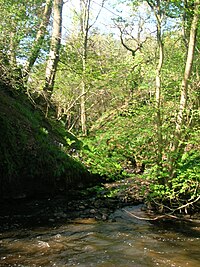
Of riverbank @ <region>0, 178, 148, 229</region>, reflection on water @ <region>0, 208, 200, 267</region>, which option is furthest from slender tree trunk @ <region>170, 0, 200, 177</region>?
reflection on water @ <region>0, 208, 200, 267</region>

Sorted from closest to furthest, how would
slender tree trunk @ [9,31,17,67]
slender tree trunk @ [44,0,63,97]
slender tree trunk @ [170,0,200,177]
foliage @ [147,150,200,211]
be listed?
foliage @ [147,150,200,211]
slender tree trunk @ [170,0,200,177]
slender tree trunk @ [9,31,17,67]
slender tree trunk @ [44,0,63,97]

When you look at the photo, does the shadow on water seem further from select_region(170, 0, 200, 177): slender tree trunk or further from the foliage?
select_region(170, 0, 200, 177): slender tree trunk

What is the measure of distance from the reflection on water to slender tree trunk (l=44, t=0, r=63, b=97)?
5.88 m

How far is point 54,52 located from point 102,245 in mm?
8490

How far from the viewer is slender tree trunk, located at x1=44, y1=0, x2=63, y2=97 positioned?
11.4 metres

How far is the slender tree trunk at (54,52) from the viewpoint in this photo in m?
11.4

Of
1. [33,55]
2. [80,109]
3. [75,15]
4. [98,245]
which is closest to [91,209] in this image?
[98,245]

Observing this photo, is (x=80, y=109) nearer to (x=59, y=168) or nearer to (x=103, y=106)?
(x=103, y=106)

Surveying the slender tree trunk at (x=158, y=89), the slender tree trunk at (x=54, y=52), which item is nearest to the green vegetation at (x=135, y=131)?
the slender tree trunk at (x=158, y=89)

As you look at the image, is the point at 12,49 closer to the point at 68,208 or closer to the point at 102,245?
the point at 68,208

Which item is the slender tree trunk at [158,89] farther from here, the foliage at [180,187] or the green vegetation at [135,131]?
the foliage at [180,187]

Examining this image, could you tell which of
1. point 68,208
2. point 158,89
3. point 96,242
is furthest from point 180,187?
point 96,242

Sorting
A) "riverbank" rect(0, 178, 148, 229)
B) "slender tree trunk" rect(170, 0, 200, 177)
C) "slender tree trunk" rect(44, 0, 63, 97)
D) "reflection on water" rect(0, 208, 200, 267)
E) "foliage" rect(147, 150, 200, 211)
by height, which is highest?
"slender tree trunk" rect(44, 0, 63, 97)

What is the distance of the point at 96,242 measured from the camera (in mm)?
5188
